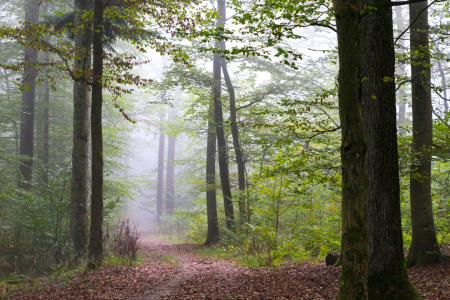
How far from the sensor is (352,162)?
125 inches

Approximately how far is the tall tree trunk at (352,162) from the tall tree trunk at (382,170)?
1.14m

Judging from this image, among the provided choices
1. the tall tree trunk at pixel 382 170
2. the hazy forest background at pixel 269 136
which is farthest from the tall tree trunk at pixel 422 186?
the tall tree trunk at pixel 382 170

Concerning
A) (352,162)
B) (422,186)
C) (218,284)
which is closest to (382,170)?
(352,162)

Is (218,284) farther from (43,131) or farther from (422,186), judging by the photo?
(43,131)

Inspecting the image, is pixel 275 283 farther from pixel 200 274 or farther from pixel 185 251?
pixel 185 251

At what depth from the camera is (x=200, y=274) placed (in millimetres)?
6949

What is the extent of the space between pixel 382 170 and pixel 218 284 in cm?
370

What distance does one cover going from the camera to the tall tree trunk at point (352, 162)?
3.07 m

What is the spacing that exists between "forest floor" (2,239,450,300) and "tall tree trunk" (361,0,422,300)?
0.73m

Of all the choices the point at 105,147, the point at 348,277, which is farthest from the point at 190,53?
the point at 348,277

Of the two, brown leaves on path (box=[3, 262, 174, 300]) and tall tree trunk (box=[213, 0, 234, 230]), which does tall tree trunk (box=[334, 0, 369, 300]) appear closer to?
brown leaves on path (box=[3, 262, 174, 300])

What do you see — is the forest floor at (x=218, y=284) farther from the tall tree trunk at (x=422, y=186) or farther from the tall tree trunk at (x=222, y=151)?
the tall tree trunk at (x=222, y=151)

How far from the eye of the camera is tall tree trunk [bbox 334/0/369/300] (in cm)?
307

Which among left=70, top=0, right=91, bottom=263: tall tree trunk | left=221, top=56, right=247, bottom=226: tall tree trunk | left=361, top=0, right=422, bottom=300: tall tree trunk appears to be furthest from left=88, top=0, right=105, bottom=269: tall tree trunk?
left=361, top=0, right=422, bottom=300: tall tree trunk
